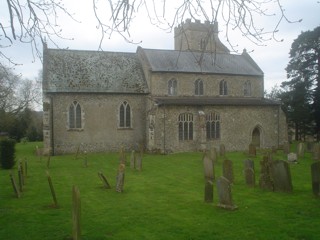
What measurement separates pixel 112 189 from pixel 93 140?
15319 mm

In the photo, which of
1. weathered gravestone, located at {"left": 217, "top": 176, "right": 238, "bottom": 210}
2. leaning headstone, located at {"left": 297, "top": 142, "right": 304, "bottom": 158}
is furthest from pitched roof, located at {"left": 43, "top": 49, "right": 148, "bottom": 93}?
weathered gravestone, located at {"left": 217, "top": 176, "right": 238, "bottom": 210}

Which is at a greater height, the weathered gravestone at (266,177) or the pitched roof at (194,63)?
the pitched roof at (194,63)

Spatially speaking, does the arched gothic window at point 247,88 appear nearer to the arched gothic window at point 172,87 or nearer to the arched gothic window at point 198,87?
the arched gothic window at point 198,87

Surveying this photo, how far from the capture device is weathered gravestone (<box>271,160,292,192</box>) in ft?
39.0

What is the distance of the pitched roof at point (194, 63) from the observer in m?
30.3

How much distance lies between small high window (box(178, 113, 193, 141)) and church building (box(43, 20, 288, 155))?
8cm

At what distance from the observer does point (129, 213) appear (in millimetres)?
9789

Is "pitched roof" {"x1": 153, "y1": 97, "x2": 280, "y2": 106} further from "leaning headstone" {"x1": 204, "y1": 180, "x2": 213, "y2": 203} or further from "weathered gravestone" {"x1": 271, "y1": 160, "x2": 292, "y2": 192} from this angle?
"leaning headstone" {"x1": 204, "y1": 180, "x2": 213, "y2": 203}

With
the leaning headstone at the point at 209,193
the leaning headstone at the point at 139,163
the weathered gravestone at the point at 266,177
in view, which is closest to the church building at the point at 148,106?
the leaning headstone at the point at 139,163

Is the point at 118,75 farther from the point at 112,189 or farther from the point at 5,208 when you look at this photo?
the point at 5,208

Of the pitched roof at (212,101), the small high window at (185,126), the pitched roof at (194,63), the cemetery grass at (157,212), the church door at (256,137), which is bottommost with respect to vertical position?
the cemetery grass at (157,212)

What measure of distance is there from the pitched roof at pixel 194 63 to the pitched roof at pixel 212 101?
7.61 feet

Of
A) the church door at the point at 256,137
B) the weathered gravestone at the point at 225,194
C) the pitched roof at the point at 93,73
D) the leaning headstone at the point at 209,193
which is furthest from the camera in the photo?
the church door at the point at 256,137

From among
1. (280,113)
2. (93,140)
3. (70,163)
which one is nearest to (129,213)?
(70,163)
